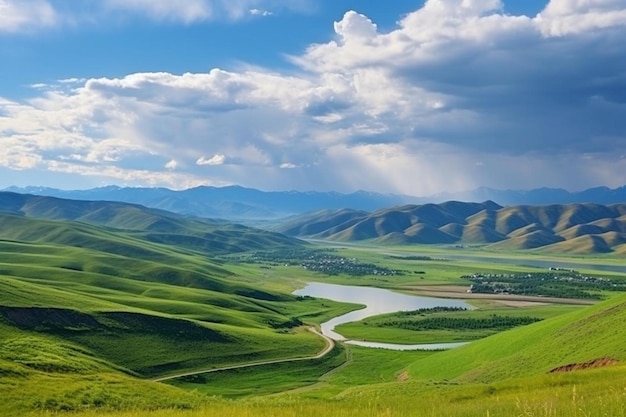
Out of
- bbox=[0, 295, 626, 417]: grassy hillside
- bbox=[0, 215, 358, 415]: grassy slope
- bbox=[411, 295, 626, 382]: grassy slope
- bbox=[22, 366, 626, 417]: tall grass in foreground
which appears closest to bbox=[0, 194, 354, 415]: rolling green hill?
bbox=[0, 215, 358, 415]: grassy slope

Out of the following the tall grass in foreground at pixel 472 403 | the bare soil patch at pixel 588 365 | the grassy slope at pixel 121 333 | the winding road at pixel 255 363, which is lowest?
the winding road at pixel 255 363

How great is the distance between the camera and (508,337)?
8144cm

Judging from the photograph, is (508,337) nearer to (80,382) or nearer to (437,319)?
(80,382)

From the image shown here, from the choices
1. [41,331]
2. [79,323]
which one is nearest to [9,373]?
[41,331]

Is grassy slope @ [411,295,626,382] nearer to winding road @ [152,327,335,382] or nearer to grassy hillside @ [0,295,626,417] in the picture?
grassy hillside @ [0,295,626,417]

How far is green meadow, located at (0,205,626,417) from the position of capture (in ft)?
84.4

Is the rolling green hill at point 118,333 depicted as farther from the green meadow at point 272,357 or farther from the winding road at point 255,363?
the winding road at point 255,363

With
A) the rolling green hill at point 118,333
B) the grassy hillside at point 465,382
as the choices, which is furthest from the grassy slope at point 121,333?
the grassy hillside at point 465,382

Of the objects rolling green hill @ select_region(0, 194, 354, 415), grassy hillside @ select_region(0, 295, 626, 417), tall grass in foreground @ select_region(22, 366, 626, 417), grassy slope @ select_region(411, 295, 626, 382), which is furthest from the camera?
grassy slope @ select_region(411, 295, 626, 382)

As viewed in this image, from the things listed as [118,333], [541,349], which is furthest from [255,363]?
[541,349]

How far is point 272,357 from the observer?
10225 cm

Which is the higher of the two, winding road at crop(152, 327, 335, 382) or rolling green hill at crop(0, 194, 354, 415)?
rolling green hill at crop(0, 194, 354, 415)

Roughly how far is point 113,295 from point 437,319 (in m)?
84.3

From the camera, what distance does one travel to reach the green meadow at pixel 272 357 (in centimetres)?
2573
